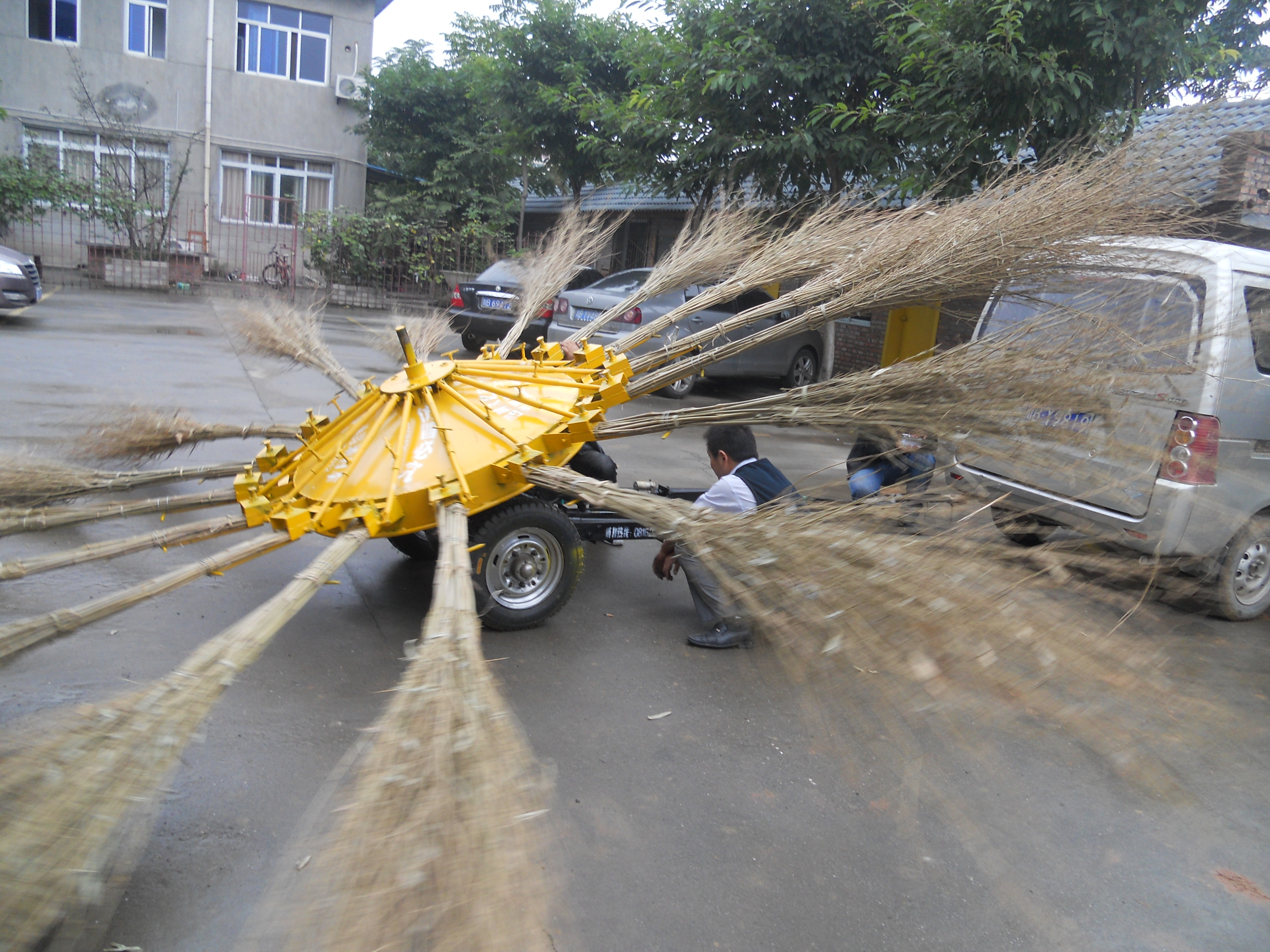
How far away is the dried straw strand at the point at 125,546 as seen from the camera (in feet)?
9.00

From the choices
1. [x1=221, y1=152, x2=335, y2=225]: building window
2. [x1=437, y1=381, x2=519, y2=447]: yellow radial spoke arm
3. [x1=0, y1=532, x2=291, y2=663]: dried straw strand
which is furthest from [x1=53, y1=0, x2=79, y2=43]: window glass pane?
[x1=0, y1=532, x2=291, y2=663]: dried straw strand

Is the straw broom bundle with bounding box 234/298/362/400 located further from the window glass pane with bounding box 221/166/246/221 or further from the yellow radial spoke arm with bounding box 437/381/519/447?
the window glass pane with bounding box 221/166/246/221

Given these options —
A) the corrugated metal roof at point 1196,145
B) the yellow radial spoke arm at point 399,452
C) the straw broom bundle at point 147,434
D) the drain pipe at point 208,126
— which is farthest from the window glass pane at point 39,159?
the corrugated metal roof at point 1196,145

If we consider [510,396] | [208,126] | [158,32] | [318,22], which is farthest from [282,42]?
[510,396]

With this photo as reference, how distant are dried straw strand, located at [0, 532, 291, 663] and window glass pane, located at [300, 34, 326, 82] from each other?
72.8 ft

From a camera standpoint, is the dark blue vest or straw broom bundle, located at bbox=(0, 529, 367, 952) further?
the dark blue vest

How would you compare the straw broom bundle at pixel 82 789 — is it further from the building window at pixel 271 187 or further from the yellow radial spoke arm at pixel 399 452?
the building window at pixel 271 187

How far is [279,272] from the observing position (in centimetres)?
1956

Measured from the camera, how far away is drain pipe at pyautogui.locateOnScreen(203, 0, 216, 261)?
20.1 m

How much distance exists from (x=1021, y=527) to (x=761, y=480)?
1772 mm

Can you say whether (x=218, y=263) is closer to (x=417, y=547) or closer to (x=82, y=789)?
(x=417, y=547)

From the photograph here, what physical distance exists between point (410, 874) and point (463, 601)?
102 centimetres

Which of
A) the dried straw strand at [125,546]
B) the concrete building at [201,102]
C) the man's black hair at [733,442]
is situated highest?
the concrete building at [201,102]

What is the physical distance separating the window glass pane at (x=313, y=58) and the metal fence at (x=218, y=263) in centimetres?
336
